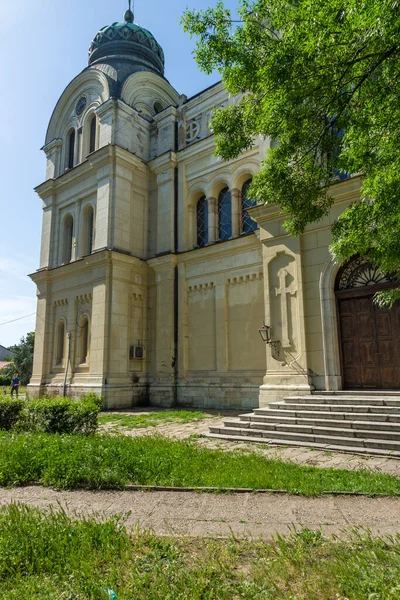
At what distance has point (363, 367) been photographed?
11117 mm

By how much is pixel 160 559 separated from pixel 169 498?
5.45 feet

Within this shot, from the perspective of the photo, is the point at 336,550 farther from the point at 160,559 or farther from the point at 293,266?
the point at 293,266

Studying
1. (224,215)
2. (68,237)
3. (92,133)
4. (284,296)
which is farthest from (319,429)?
(92,133)

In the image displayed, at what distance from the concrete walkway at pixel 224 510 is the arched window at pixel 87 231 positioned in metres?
16.0

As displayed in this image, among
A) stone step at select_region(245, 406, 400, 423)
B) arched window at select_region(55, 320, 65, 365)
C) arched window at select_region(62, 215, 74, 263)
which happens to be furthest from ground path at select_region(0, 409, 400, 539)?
arched window at select_region(62, 215, 74, 263)

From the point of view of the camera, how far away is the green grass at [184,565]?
2699 millimetres

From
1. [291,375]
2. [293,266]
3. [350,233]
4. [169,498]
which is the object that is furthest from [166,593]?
[293,266]

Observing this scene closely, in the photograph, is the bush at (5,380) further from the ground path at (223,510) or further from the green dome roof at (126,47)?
the ground path at (223,510)

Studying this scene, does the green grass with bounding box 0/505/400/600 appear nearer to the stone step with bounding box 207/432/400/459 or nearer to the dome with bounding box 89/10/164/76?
the stone step with bounding box 207/432/400/459

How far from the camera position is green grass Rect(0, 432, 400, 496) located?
5.18m

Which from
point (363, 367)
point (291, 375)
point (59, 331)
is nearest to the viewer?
point (363, 367)

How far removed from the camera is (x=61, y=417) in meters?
8.89

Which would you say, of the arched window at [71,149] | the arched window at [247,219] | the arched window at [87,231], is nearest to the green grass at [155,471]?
the arched window at [247,219]

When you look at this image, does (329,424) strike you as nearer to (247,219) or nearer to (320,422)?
(320,422)
